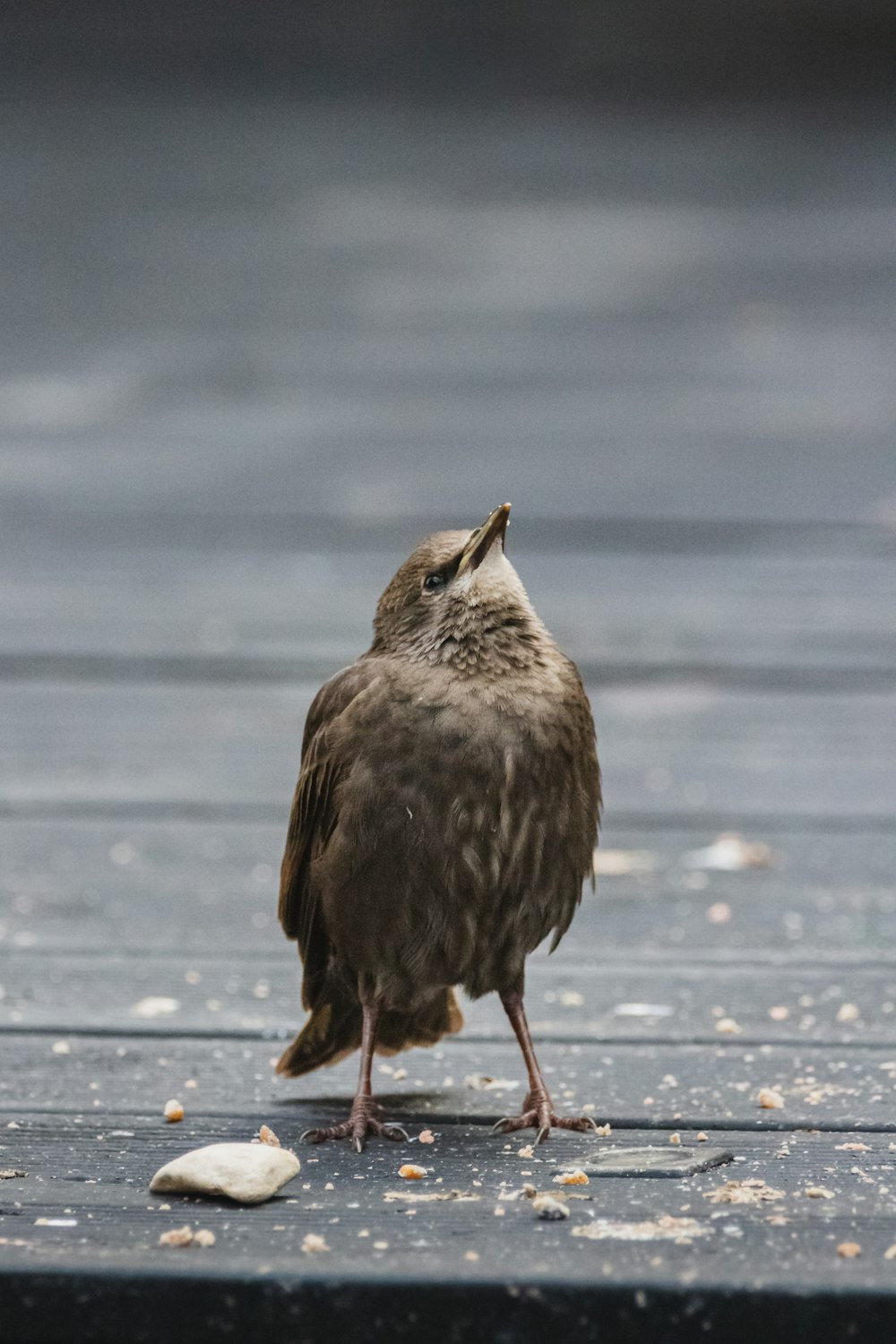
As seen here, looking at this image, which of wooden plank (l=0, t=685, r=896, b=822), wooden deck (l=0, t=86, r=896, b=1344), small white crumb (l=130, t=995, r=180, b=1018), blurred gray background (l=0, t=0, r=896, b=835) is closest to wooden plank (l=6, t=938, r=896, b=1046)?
small white crumb (l=130, t=995, r=180, b=1018)

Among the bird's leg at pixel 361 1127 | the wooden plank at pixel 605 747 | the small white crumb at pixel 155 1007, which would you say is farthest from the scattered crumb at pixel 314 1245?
the wooden plank at pixel 605 747

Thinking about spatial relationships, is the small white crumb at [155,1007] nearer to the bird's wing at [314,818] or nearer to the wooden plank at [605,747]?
the bird's wing at [314,818]

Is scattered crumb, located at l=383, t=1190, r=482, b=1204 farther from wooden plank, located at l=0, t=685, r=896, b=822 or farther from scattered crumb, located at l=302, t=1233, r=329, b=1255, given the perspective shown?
wooden plank, located at l=0, t=685, r=896, b=822

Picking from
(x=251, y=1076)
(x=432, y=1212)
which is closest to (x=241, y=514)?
(x=251, y=1076)

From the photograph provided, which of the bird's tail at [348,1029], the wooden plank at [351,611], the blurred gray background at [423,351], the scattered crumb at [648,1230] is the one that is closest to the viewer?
the scattered crumb at [648,1230]

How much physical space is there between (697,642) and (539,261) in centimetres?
121

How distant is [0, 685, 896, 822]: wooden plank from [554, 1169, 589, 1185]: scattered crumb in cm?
273

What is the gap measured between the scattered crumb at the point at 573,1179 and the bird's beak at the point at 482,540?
2.40 feet

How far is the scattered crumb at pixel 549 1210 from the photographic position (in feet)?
4.80

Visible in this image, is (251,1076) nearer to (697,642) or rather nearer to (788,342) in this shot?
(697,642)

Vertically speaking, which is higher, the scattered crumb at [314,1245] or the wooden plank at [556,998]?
the wooden plank at [556,998]

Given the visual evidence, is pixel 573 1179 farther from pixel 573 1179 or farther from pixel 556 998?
pixel 556 998

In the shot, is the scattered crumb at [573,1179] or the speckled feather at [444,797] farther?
the speckled feather at [444,797]

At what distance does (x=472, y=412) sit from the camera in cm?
505
